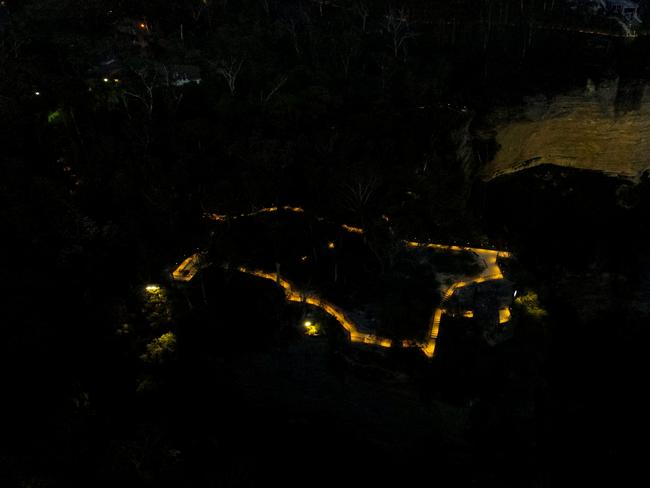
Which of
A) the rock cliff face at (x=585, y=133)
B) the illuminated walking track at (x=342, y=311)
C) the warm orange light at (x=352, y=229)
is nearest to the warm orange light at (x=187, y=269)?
the illuminated walking track at (x=342, y=311)

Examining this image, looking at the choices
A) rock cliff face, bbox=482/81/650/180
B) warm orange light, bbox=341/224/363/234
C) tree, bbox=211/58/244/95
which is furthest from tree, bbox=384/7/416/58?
warm orange light, bbox=341/224/363/234

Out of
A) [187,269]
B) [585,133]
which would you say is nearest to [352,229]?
[187,269]

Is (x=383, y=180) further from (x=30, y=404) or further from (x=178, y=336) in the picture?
(x=30, y=404)

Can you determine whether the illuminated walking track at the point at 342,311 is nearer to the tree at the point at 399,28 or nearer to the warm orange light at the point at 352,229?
the warm orange light at the point at 352,229

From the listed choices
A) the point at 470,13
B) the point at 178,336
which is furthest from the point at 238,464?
the point at 470,13

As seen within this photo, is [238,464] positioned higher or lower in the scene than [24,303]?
lower

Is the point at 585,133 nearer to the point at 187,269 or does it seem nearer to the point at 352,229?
the point at 352,229
